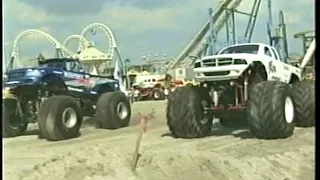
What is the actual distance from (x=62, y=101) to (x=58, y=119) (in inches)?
7.7

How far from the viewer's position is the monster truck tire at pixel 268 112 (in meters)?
5.32

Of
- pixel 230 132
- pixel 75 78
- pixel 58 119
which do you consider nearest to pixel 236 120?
pixel 230 132

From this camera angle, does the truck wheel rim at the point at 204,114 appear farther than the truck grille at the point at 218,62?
Yes

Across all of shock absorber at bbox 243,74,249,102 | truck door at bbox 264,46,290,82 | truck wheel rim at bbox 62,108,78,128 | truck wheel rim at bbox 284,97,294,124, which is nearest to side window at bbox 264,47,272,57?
truck door at bbox 264,46,290,82

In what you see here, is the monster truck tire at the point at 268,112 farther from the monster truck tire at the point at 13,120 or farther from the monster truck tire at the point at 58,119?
the monster truck tire at the point at 13,120

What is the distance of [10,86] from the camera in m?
5.35

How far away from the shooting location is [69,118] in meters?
6.30

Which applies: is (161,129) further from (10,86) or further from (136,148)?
(10,86)

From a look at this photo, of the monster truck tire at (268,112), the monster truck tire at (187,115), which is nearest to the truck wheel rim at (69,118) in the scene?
the monster truck tire at (187,115)

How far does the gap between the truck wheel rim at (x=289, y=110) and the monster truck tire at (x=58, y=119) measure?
202cm

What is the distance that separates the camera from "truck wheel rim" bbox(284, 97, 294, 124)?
554 centimetres

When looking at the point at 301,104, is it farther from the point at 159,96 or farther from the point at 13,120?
the point at 13,120

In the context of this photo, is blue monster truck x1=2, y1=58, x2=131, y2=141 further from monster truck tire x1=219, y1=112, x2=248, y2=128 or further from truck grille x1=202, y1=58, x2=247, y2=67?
truck grille x1=202, y1=58, x2=247, y2=67
